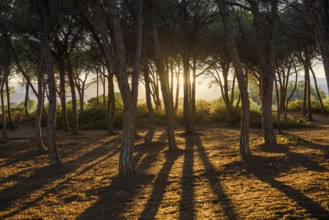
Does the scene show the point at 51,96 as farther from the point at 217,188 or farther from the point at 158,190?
the point at 217,188

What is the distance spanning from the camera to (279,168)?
8.77 metres

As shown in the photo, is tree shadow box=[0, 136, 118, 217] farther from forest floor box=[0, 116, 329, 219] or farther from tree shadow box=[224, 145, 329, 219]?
tree shadow box=[224, 145, 329, 219]

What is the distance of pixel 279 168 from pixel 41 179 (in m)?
6.06

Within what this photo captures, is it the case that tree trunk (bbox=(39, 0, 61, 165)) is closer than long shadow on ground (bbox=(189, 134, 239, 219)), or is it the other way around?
long shadow on ground (bbox=(189, 134, 239, 219))

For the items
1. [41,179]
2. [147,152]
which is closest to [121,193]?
[41,179]

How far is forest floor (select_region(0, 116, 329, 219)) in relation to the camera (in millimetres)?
5812

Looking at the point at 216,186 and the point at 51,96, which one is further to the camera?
the point at 51,96

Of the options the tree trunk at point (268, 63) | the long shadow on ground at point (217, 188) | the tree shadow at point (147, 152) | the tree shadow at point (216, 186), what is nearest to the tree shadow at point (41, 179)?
the tree shadow at point (147, 152)

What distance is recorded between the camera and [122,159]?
9031mm

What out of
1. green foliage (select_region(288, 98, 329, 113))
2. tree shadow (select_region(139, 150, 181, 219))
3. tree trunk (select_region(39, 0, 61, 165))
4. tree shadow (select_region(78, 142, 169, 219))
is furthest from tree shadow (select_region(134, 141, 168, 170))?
green foliage (select_region(288, 98, 329, 113))

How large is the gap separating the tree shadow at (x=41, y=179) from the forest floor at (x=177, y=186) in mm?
22

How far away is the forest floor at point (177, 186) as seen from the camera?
19.1ft

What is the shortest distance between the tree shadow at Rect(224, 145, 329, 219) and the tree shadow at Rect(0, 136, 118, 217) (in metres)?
4.49

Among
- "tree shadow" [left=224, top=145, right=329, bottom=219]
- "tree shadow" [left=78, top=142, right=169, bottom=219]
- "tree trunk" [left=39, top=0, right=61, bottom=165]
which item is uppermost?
"tree trunk" [left=39, top=0, right=61, bottom=165]
